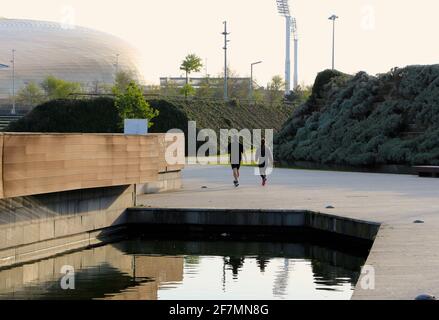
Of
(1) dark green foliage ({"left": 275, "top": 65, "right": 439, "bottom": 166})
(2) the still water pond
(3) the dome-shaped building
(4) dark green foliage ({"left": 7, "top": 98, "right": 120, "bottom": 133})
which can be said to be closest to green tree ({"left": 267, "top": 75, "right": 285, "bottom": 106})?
(3) the dome-shaped building

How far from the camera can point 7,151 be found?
1486cm

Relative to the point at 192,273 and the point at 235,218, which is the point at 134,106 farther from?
the point at 192,273

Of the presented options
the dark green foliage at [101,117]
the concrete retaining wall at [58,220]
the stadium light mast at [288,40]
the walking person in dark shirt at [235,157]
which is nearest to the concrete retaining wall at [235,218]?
the concrete retaining wall at [58,220]

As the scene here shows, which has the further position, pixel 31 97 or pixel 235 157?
pixel 31 97

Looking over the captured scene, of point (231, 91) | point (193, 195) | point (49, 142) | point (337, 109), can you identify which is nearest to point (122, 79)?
point (231, 91)

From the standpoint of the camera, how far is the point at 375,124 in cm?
3738

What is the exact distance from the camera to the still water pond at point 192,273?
1290 centimetres

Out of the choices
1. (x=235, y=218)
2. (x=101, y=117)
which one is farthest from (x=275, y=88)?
(x=235, y=218)

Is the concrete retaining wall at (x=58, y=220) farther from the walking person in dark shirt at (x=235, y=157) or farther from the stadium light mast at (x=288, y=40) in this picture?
the stadium light mast at (x=288, y=40)

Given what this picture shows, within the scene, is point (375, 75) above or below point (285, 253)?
above

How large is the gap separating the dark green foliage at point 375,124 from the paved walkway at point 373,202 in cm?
231

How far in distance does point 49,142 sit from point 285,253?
4.88 m

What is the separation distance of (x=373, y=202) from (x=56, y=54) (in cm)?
11488
